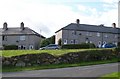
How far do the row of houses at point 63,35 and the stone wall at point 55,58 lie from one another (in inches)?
2020

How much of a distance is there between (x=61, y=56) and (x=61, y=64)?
143cm

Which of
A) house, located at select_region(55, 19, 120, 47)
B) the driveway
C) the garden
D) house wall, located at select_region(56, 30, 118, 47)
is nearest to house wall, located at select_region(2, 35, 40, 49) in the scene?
house, located at select_region(55, 19, 120, 47)

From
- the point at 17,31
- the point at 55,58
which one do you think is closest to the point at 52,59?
the point at 55,58

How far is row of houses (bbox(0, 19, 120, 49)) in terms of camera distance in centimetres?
9956

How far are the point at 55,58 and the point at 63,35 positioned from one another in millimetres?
55994

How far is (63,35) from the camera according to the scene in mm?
98625

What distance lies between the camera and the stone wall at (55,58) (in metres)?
40.5

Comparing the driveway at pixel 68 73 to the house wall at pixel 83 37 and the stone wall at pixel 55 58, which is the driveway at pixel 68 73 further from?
the house wall at pixel 83 37

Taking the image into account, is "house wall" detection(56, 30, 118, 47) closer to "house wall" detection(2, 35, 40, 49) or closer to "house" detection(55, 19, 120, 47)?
"house" detection(55, 19, 120, 47)

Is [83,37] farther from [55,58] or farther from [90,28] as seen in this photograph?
[55,58]

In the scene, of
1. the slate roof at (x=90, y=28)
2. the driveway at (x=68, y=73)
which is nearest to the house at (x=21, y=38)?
the slate roof at (x=90, y=28)

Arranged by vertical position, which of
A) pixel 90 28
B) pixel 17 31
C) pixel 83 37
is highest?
pixel 90 28

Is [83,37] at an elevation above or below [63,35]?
below

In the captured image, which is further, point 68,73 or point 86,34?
point 86,34
